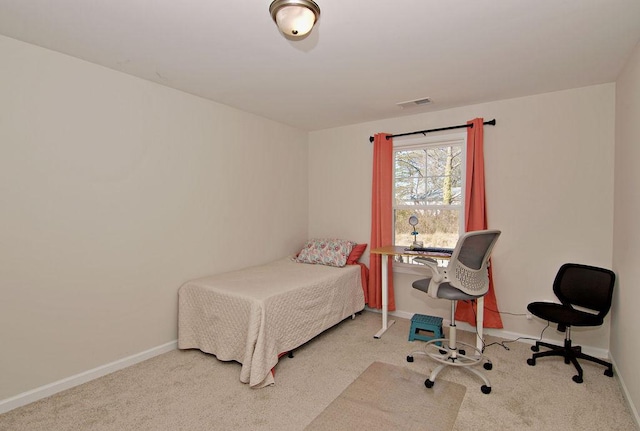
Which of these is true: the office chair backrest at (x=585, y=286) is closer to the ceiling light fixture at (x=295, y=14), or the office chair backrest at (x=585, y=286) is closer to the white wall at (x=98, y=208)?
the ceiling light fixture at (x=295, y=14)

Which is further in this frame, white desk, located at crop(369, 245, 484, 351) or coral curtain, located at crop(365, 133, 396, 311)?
coral curtain, located at crop(365, 133, 396, 311)

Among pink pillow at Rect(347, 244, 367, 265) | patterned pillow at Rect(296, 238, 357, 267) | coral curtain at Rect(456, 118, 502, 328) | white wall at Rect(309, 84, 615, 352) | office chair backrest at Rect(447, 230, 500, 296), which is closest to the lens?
office chair backrest at Rect(447, 230, 500, 296)

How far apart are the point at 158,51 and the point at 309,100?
1.43m

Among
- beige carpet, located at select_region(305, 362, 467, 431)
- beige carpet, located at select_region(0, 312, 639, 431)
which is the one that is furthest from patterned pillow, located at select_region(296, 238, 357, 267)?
beige carpet, located at select_region(305, 362, 467, 431)

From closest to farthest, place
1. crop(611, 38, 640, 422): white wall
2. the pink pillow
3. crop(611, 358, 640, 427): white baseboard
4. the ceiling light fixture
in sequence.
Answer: the ceiling light fixture, crop(611, 358, 640, 427): white baseboard, crop(611, 38, 640, 422): white wall, the pink pillow

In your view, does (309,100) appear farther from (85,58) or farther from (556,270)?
(556,270)

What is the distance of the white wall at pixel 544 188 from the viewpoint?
115 inches

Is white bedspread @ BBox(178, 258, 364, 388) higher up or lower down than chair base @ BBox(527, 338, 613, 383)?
higher up

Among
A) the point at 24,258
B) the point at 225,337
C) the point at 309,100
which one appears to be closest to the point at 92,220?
the point at 24,258

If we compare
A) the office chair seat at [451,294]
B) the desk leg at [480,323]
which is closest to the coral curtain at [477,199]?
the desk leg at [480,323]

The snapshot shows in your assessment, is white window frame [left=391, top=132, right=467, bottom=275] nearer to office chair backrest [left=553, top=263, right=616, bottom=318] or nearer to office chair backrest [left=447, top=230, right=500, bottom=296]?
office chair backrest [left=553, top=263, right=616, bottom=318]

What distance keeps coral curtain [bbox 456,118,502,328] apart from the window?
0.17 meters

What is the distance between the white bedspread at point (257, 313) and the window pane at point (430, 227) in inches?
39.8

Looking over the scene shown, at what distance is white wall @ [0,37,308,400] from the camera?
219 cm
